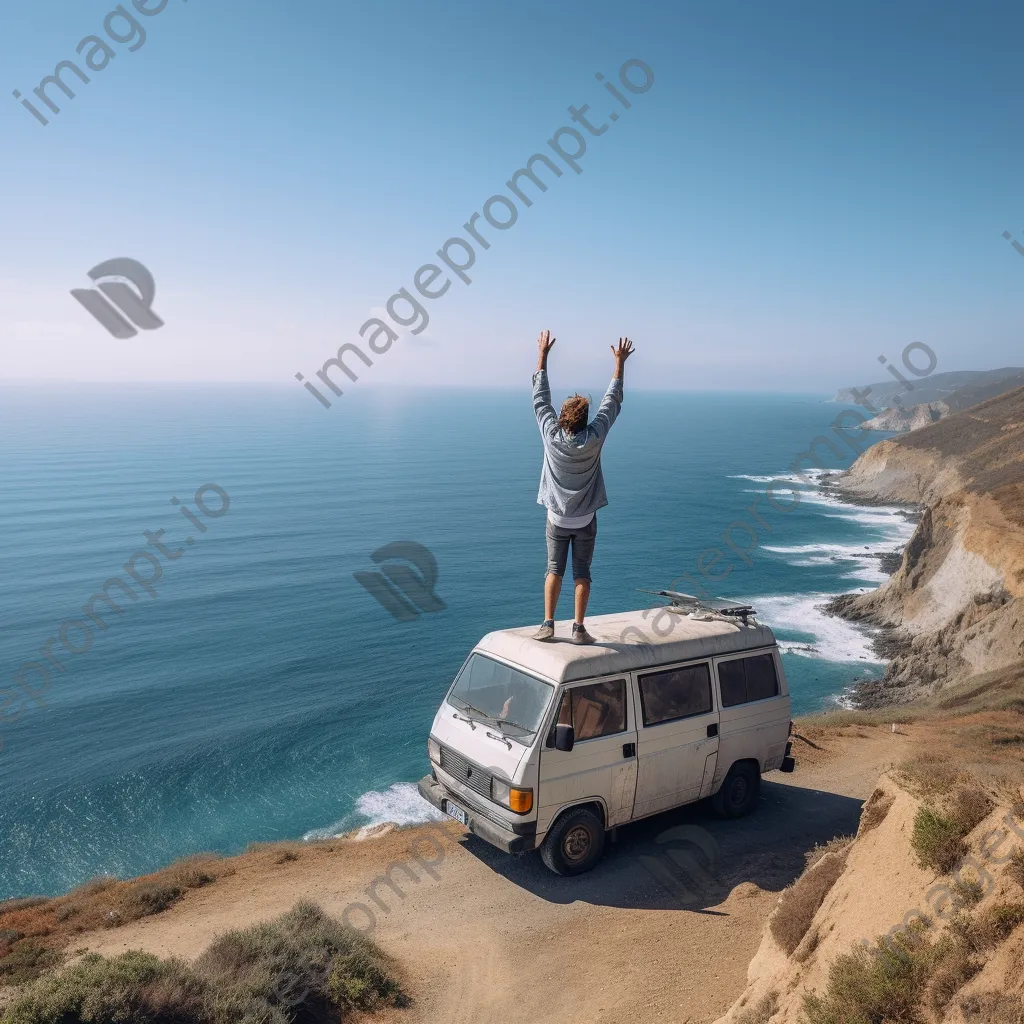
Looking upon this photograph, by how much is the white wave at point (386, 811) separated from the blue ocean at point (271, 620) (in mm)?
109

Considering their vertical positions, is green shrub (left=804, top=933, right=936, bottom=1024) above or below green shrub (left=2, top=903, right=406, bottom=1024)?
above

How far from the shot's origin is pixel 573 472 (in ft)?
26.7

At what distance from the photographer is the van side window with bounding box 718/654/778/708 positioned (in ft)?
31.4

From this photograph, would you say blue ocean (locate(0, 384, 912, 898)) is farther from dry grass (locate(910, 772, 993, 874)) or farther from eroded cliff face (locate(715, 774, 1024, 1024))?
dry grass (locate(910, 772, 993, 874))

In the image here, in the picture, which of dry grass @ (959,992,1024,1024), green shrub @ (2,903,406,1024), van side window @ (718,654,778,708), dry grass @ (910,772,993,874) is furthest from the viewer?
van side window @ (718,654,778,708)

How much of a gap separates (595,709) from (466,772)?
174 centimetres

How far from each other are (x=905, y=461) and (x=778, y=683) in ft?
313

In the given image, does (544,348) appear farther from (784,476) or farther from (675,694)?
(784,476)

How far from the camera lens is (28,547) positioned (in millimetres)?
57906

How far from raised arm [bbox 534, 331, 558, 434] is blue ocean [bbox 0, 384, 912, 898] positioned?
68.9 ft

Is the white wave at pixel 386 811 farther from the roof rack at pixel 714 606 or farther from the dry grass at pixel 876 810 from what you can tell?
the dry grass at pixel 876 810

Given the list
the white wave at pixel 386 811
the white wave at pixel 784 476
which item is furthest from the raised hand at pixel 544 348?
the white wave at pixel 784 476

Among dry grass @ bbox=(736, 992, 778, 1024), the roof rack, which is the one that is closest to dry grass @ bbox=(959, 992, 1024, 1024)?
dry grass @ bbox=(736, 992, 778, 1024)

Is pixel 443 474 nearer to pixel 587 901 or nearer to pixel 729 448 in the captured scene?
pixel 729 448
